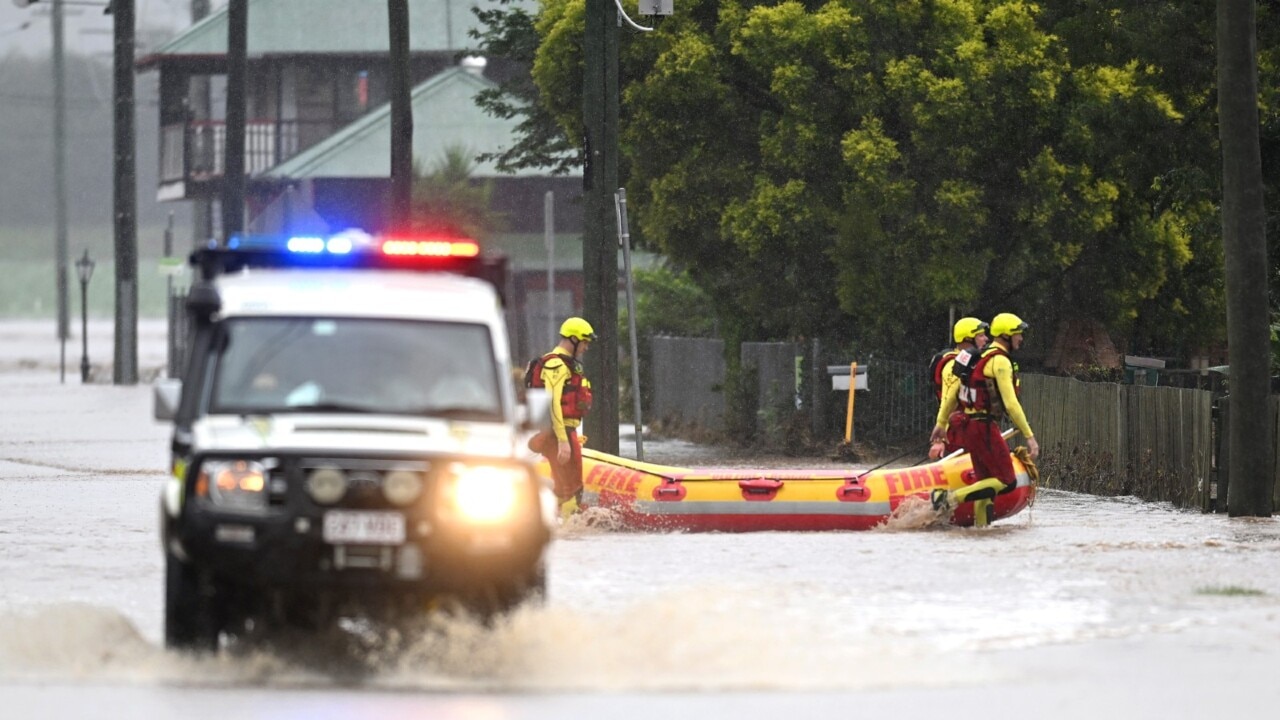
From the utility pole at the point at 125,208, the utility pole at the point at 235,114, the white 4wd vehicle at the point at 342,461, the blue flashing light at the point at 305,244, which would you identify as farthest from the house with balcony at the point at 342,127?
the white 4wd vehicle at the point at 342,461

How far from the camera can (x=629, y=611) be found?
1230 centimetres

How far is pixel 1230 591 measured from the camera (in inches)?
549

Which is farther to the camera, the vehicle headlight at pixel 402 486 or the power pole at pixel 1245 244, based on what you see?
the power pole at pixel 1245 244

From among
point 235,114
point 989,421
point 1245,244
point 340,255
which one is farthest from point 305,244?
point 235,114

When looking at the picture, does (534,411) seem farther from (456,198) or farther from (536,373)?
(456,198)

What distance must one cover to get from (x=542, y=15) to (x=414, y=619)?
22.3m

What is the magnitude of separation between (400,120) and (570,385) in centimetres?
1435

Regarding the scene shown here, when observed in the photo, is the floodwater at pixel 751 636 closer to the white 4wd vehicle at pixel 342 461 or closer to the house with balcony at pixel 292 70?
the white 4wd vehicle at pixel 342 461

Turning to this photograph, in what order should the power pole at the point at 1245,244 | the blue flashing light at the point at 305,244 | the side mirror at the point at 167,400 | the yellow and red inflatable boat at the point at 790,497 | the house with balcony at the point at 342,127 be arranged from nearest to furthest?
the side mirror at the point at 167,400, the blue flashing light at the point at 305,244, the yellow and red inflatable boat at the point at 790,497, the power pole at the point at 1245,244, the house with balcony at the point at 342,127

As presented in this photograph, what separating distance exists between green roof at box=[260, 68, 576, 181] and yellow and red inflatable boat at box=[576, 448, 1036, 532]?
4014 cm

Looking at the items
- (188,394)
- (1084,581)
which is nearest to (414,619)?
(188,394)

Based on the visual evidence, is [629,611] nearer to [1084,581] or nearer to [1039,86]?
[1084,581]

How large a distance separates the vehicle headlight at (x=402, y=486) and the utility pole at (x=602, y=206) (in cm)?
1405

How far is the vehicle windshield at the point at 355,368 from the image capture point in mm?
11211
